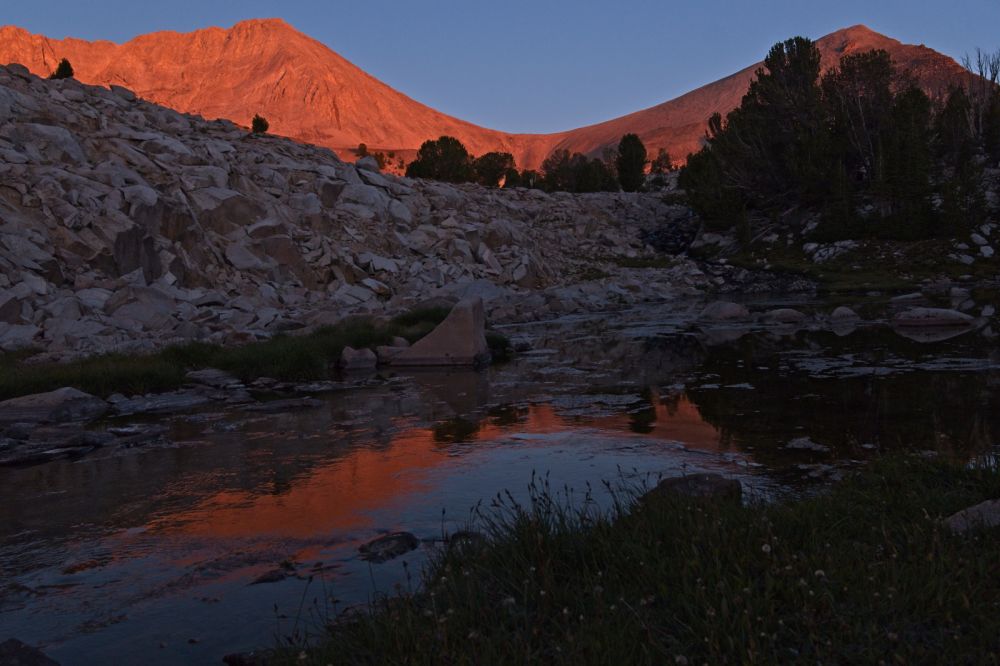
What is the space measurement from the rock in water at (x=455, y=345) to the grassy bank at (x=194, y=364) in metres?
1.18

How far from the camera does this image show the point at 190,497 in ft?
25.0

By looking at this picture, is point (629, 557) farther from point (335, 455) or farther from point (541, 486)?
point (335, 455)

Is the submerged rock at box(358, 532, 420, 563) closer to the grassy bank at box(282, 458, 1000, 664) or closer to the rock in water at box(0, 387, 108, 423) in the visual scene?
the grassy bank at box(282, 458, 1000, 664)

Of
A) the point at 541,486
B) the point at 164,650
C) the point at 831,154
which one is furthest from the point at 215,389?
the point at 831,154

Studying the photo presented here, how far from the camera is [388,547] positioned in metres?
5.82

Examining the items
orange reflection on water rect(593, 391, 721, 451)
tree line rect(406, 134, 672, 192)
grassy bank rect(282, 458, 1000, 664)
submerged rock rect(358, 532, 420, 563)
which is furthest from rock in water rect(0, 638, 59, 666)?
tree line rect(406, 134, 672, 192)

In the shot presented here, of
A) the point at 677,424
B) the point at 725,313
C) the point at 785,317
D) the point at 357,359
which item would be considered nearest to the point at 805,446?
the point at 677,424

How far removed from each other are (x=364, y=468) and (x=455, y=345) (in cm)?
982

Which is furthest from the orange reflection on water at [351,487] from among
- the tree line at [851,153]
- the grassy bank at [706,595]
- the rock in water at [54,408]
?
the tree line at [851,153]

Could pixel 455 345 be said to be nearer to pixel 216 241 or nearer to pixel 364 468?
pixel 364 468

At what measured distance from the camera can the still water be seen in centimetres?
500

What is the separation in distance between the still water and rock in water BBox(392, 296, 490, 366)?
1.94 metres

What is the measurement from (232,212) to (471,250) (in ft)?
40.7

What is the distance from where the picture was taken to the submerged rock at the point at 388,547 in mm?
5719
